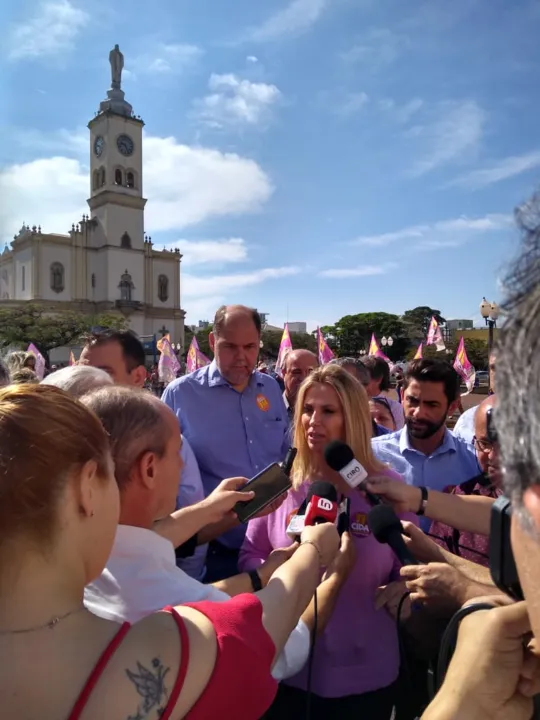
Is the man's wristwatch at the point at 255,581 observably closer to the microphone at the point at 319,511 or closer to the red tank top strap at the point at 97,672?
the microphone at the point at 319,511

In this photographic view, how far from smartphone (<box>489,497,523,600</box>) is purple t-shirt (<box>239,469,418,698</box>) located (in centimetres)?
147

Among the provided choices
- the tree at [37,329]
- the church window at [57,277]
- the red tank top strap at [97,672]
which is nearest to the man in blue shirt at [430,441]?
the red tank top strap at [97,672]

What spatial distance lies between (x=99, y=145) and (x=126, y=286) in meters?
18.6

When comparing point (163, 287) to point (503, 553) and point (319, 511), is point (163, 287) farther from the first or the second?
point (503, 553)

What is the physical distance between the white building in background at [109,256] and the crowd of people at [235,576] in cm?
5924

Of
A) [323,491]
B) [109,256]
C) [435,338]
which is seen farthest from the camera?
[109,256]

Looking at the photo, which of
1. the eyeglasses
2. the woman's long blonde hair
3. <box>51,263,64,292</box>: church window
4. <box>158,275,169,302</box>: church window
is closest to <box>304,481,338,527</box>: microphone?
the woman's long blonde hair

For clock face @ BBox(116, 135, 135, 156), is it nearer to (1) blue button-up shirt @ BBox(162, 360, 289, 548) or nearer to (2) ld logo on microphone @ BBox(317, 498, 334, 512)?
(1) blue button-up shirt @ BBox(162, 360, 289, 548)

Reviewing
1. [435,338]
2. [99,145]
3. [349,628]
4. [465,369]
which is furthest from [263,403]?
[99,145]

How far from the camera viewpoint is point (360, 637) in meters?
2.33

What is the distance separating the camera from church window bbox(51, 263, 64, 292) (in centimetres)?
6027

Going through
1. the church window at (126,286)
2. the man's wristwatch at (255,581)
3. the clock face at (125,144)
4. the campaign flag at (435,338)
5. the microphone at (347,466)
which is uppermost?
the clock face at (125,144)

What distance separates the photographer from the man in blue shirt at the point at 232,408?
12.0ft

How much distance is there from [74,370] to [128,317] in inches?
2384
